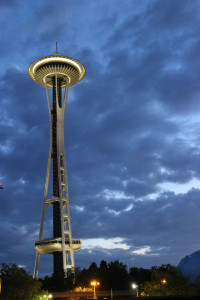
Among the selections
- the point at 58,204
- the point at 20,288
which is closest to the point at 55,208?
the point at 58,204

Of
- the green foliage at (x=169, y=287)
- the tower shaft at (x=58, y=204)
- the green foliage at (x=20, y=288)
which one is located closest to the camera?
the green foliage at (x=20, y=288)

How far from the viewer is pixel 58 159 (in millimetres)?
110812

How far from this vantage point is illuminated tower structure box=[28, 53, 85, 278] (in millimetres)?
108188

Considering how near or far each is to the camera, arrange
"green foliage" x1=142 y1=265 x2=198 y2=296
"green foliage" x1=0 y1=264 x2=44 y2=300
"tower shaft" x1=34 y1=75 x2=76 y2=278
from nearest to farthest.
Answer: "green foliage" x1=0 y1=264 x2=44 y2=300
"green foliage" x1=142 y1=265 x2=198 y2=296
"tower shaft" x1=34 y1=75 x2=76 y2=278

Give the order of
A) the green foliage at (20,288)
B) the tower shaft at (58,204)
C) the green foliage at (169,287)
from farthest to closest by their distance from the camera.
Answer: the tower shaft at (58,204), the green foliage at (169,287), the green foliage at (20,288)

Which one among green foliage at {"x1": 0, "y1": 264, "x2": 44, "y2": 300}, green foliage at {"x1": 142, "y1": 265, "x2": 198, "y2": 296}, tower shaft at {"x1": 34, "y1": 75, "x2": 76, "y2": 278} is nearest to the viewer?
green foliage at {"x1": 0, "y1": 264, "x2": 44, "y2": 300}

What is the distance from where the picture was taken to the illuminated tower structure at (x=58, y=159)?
108188mm

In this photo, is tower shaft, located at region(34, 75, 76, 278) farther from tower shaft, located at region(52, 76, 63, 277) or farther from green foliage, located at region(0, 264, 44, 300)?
green foliage, located at region(0, 264, 44, 300)

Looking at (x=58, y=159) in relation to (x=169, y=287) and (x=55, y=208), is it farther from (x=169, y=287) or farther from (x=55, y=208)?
(x=169, y=287)

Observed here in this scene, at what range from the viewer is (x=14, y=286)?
223 feet

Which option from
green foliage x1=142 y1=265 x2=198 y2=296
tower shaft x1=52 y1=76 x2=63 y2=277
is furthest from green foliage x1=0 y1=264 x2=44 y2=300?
tower shaft x1=52 y1=76 x2=63 y2=277

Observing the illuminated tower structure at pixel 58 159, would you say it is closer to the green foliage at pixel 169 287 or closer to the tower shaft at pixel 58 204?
the tower shaft at pixel 58 204

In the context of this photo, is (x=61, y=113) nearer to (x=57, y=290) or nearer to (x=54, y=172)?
(x=54, y=172)

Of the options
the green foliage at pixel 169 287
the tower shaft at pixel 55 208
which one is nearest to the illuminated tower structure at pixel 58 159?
the tower shaft at pixel 55 208
